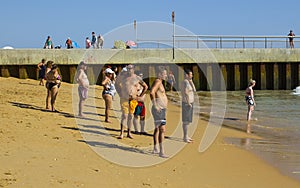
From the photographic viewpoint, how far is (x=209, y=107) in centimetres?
1820

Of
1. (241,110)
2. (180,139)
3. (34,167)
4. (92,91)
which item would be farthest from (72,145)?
(92,91)

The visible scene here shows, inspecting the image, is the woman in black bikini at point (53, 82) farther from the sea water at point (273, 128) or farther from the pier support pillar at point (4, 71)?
the pier support pillar at point (4, 71)

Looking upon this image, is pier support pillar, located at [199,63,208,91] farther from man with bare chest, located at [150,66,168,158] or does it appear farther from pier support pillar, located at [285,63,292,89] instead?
man with bare chest, located at [150,66,168,158]

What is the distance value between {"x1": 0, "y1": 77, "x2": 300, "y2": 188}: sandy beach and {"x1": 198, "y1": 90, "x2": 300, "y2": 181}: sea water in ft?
1.13

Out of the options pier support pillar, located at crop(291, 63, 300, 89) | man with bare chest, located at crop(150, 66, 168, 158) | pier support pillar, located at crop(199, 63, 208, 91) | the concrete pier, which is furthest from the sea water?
pier support pillar, located at crop(291, 63, 300, 89)

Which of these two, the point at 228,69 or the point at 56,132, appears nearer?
the point at 56,132

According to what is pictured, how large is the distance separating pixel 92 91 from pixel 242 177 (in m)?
14.4

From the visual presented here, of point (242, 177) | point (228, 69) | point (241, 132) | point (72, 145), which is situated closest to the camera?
point (242, 177)

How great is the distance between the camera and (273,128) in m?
12.8

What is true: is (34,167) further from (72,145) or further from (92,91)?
(92,91)

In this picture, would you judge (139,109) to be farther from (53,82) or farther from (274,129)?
(274,129)

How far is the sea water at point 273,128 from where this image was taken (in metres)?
8.64

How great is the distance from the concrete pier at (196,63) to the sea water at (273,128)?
14.8ft

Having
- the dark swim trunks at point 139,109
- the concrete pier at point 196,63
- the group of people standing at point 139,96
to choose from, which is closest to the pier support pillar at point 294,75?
the concrete pier at point 196,63
